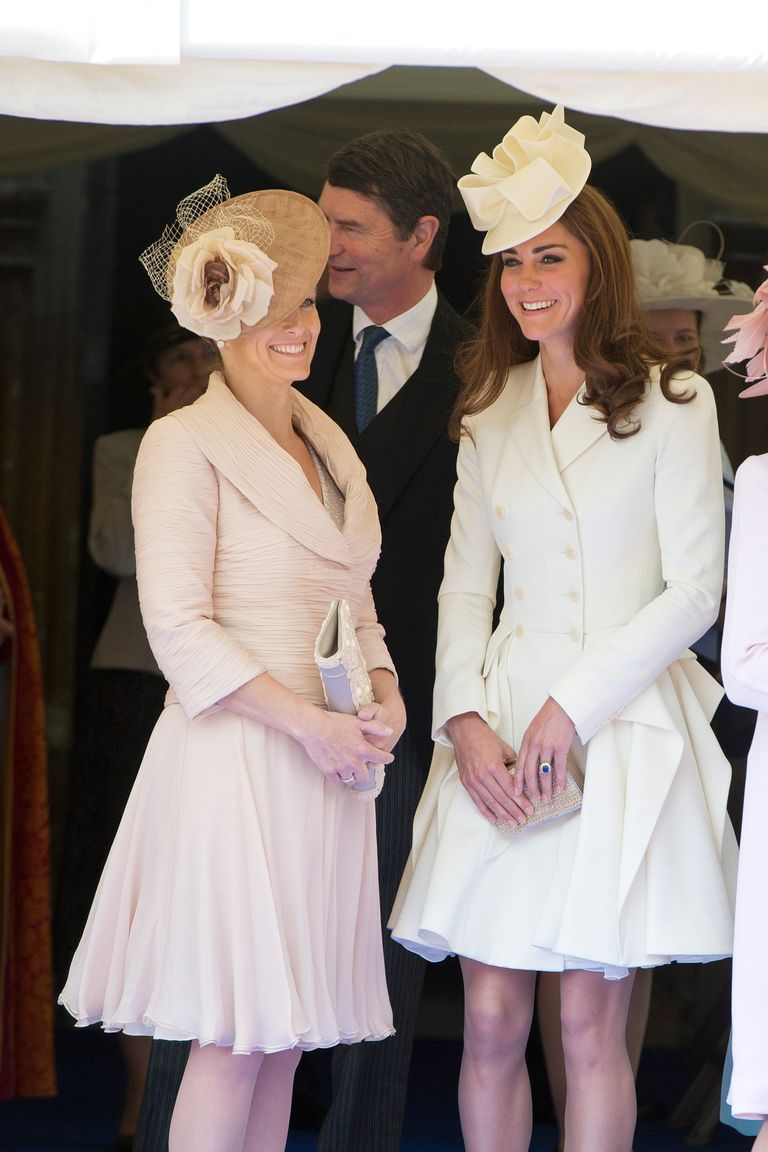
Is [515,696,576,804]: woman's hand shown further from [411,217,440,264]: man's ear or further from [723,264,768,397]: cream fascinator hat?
[411,217,440,264]: man's ear

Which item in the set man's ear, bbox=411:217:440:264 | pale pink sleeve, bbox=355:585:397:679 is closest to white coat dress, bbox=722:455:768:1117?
pale pink sleeve, bbox=355:585:397:679

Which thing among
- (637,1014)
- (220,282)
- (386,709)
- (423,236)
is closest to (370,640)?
(386,709)

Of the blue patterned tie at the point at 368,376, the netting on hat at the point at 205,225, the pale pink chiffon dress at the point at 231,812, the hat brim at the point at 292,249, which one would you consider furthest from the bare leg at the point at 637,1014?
the netting on hat at the point at 205,225

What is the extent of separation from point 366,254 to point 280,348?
977 millimetres

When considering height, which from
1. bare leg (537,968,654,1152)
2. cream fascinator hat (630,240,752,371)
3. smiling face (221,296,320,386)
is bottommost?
bare leg (537,968,654,1152)

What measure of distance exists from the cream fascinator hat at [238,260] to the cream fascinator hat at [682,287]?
1.55 metres

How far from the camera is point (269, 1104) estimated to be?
3.09 metres

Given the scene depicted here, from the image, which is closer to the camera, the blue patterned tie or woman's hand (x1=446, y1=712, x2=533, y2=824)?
woman's hand (x1=446, y1=712, x2=533, y2=824)

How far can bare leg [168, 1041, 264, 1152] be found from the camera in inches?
113

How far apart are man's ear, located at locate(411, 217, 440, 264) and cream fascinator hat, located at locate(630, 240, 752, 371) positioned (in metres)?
0.68

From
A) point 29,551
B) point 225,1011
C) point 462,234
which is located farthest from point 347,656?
point 29,551

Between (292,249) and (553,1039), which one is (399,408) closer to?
(292,249)

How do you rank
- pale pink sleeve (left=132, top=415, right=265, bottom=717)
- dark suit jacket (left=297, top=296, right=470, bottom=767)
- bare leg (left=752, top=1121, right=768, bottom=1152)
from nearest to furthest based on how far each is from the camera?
bare leg (left=752, top=1121, right=768, bottom=1152) → pale pink sleeve (left=132, top=415, right=265, bottom=717) → dark suit jacket (left=297, top=296, right=470, bottom=767)

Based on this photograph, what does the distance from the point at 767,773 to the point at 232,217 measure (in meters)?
1.44
